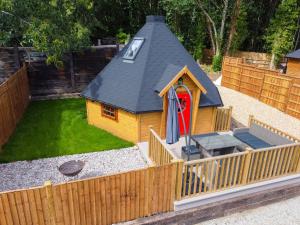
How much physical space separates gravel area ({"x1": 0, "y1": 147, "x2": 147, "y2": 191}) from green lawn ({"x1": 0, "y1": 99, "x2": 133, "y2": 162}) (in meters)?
0.47

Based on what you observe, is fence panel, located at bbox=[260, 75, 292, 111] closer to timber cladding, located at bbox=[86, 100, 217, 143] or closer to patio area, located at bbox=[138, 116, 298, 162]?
patio area, located at bbox=[138, 116, 298, 162]

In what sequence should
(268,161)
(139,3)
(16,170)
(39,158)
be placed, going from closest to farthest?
(268,161), (16,170), (39,158), (139,3)

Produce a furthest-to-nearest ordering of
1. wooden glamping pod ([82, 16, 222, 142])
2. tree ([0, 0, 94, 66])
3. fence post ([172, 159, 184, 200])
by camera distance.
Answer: tree ([0, 0, 94, 66]), wooden glamping pod ([82, 16, 222, 142]), fence post ([172, 159, 184, 200])

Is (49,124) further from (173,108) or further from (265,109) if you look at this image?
(265,109)

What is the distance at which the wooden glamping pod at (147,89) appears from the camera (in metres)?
11.8

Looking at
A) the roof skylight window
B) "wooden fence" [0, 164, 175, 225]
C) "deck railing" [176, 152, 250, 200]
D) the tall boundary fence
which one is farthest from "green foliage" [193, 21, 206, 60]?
"wooden fence" [0, 164, 175, 225]

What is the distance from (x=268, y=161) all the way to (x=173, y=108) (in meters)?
4.02

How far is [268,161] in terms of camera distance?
8.86 m

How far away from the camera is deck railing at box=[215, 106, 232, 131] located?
13.3 meters

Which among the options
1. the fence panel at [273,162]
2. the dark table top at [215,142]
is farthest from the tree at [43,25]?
the fence panel at [273,162]

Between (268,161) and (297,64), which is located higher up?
(297,64)

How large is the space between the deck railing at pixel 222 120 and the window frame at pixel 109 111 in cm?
564

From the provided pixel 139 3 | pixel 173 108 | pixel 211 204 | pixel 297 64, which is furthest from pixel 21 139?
pixel 139 3

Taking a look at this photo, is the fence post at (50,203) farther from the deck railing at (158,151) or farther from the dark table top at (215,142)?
the dark table top at (215,142)
